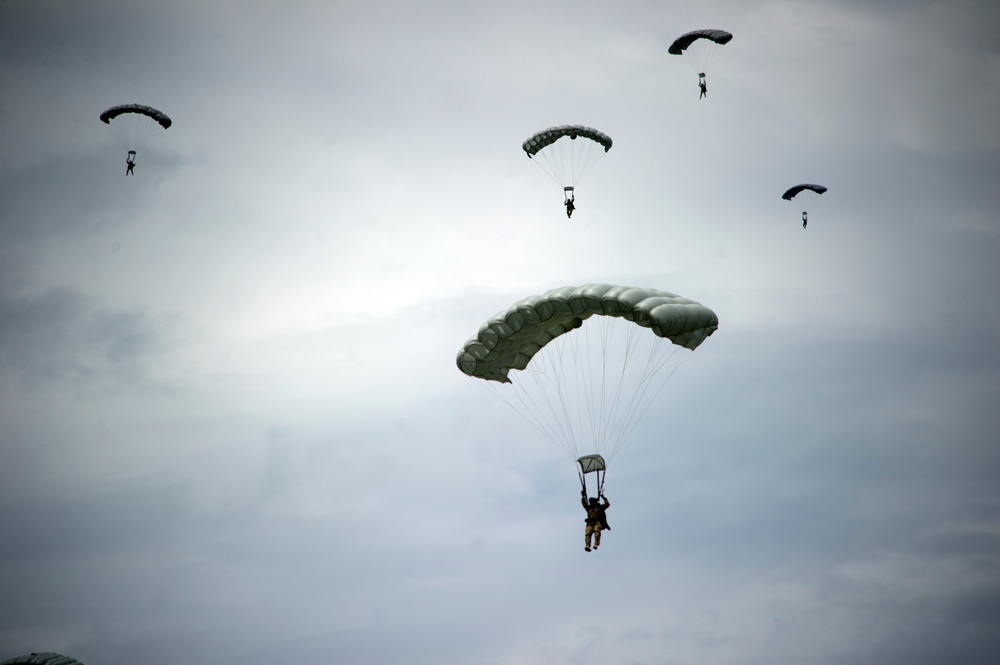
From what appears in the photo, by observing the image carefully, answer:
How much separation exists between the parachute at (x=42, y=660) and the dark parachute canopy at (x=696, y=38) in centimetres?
3099

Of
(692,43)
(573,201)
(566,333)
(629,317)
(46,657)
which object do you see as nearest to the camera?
(629,317)

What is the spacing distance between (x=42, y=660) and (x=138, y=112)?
22838mm

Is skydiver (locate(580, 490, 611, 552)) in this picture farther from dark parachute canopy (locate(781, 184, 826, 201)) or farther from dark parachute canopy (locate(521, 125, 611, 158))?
dark parachute canopy (locate(781, 184, 826, 201))

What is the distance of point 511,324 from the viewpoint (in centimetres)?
3888

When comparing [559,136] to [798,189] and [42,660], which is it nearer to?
[798,189]

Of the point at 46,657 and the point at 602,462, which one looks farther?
the point at 46,657

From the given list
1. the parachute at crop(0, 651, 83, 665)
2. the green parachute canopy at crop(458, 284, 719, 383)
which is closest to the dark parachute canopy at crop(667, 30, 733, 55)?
the green parachute canopy at crop(458, 284, 719, 383)

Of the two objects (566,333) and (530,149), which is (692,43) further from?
(566,333)

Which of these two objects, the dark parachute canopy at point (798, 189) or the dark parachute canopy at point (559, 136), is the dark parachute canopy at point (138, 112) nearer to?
the dark parachute canopy at point (559, 136)

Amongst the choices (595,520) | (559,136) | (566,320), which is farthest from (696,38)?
(595,520)

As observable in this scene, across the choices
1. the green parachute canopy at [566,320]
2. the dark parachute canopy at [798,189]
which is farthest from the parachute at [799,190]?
the green parachute canopy at [566,320]

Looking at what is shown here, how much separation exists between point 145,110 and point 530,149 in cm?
1836

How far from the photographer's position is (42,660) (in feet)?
141

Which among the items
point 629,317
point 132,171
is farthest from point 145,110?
point 629,317
